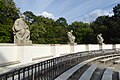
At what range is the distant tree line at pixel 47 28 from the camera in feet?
121

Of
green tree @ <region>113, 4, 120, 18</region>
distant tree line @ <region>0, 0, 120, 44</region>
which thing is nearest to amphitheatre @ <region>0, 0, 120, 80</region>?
distant tree line @ <region>0, 0, 120, 44</region>

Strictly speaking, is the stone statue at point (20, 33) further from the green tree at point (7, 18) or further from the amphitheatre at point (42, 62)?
the green tree at point (7, 18)

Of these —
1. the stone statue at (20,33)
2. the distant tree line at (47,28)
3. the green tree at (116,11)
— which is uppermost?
the green tree at (116,11)

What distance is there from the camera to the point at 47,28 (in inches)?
2581

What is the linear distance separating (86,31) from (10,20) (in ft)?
156

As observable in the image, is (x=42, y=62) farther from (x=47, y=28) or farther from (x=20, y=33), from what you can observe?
(x=47, y=28)

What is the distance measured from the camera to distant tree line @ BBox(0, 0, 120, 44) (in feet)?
121

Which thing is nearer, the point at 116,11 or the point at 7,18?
the point at 7,18

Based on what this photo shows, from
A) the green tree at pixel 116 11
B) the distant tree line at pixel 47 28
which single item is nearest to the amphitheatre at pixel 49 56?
the distant tree line at pixel 47 28

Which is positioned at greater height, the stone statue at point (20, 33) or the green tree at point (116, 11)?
the green tree at point (116, 11)

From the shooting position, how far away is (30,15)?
6119cm

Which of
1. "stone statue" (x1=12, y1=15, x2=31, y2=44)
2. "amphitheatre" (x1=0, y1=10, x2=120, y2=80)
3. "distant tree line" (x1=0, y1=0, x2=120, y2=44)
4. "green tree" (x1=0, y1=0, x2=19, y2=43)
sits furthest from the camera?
"distant tree line" (x1=0, y1=0, x2=120, y2=44)

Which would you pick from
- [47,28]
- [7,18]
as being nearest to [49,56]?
[7,18]

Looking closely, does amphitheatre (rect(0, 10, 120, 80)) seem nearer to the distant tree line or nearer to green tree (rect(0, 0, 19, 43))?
green tree (rect(0, 0, 19, 43))
